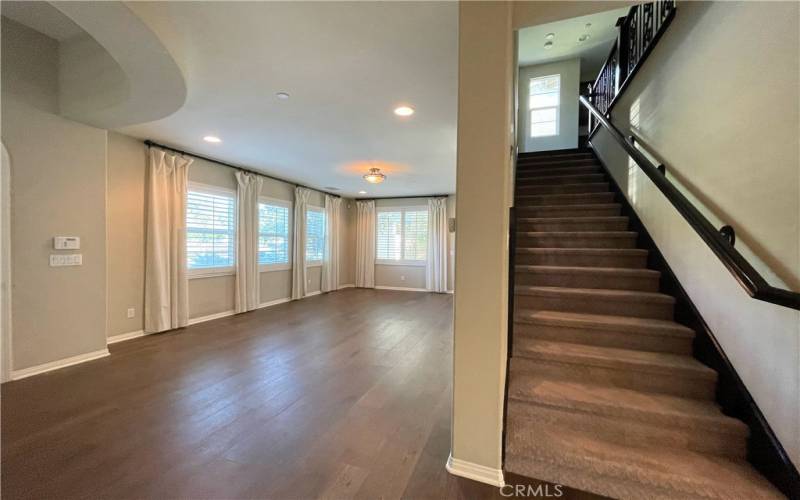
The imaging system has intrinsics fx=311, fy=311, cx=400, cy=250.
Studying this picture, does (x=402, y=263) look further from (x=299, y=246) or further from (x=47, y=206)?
(x=47, y=206)

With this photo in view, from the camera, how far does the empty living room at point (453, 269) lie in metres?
1.51

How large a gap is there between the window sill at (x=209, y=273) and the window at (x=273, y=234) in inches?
27.4

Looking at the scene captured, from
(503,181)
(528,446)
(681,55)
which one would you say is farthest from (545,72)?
(528,446)

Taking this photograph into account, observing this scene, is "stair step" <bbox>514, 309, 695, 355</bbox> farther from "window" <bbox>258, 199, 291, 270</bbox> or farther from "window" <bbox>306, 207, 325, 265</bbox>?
"window" <bbox>306, 207, 325, 265</bbox>

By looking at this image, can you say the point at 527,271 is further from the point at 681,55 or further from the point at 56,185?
the point at 56,185

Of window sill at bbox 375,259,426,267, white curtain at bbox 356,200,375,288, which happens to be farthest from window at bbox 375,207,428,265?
white curtain at bbox 356,200,375,288

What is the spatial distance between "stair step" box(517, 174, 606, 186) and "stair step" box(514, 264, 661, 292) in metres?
1.71

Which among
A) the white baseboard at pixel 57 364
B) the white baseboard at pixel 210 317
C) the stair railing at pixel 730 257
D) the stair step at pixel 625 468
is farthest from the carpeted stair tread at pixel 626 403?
the white baseboard at pixel 210 317

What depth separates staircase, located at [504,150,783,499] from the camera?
1.47 meters

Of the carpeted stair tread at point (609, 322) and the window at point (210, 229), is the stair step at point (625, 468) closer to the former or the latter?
the carpeted stair tread at point (609, 322)

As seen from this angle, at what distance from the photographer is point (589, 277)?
101 inches

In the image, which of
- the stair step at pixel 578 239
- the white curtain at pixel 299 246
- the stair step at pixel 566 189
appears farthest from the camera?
the white curtain at pixel 299 246

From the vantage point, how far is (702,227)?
159cm

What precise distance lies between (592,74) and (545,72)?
1.18 meters
